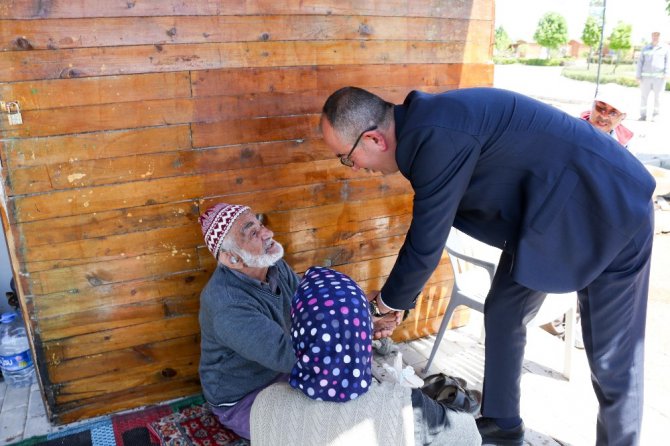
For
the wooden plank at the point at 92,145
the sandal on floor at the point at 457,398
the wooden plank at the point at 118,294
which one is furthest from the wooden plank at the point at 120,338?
the sandal on floor at the point at 457,398

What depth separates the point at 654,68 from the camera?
1212 centimetres

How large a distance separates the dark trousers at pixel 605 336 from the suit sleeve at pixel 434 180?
54 cm

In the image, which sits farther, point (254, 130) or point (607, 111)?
point (607, 111)

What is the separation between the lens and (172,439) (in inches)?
108

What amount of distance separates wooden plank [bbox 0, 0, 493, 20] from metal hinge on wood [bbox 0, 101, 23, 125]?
37 cm

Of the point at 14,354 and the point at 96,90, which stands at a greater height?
the point at 96,90

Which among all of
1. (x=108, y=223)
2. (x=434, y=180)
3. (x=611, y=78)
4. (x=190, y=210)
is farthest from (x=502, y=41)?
(x=434, y=180)

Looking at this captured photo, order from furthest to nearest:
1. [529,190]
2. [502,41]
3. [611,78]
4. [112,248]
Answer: [502,41] < [611,78] < [112,248] < [529,190]

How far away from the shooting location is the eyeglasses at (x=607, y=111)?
142 inches

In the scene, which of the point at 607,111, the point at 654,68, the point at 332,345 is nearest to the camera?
the point at 332,345

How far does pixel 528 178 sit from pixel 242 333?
53.5 inches

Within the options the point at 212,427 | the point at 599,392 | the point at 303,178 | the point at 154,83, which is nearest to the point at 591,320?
the point at 599,392

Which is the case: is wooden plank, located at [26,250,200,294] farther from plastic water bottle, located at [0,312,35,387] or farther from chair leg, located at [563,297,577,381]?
chair leg, located at [563,297,577,381]

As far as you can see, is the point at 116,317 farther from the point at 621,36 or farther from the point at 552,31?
the point at 552,31
